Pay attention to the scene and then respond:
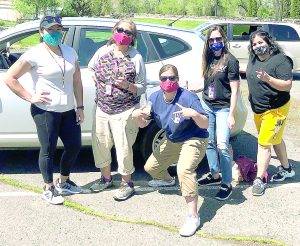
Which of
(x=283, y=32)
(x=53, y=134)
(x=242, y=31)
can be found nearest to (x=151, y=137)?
(x=53, y=134)

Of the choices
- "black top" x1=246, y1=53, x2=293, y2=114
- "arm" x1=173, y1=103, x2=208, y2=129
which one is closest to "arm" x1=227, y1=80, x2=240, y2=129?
"black top" x1=246, y1=53, x2=293, y2=114

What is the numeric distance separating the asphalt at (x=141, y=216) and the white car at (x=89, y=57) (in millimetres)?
523

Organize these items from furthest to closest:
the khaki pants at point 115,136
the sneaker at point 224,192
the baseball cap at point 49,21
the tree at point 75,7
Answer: the tree at point 75,7, the sneaker at point 224,192, the khaki pants at point 115,136, the baseball cap at point 49,21

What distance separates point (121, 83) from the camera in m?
4.17

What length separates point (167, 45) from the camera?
519cm

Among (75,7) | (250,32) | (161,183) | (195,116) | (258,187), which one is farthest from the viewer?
(75,7)

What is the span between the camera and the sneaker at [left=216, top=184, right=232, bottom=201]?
4609 mm

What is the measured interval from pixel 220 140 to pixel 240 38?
31.8 ft

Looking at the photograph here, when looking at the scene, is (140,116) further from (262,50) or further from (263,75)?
(262,50)

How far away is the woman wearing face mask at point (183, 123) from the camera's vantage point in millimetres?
3934

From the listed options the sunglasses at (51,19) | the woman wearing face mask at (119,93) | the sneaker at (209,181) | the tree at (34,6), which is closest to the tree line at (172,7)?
the tree at (34,6)

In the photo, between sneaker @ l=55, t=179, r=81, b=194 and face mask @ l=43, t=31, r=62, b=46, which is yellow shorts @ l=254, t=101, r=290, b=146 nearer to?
sneaker @ l=55, t=179, r=81, b=194

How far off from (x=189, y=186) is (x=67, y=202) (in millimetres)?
1298

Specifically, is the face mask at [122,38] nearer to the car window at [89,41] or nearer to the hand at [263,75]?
the car window at [89,41]
